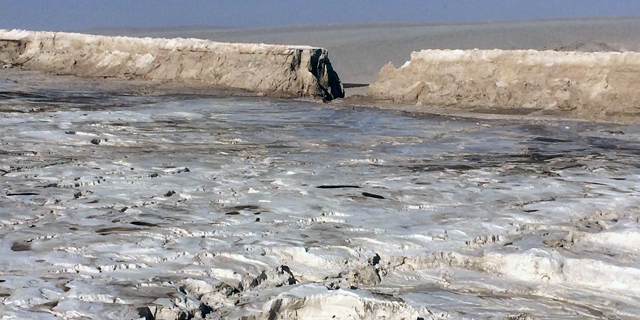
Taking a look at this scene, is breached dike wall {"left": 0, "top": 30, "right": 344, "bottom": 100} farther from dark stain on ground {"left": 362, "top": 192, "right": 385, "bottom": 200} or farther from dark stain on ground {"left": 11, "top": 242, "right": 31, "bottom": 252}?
dark stain on ground {"left": 11, "top": 242, "right": 31, "bottom": 252}

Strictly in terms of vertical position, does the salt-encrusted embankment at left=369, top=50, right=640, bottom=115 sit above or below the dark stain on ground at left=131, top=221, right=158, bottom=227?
above

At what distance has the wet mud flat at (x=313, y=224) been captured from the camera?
3.83 m

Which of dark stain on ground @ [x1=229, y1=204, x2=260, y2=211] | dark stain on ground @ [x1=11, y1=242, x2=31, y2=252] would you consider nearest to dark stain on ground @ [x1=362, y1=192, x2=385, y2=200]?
dark stain on ground @ [x1=229, y1=204, x2=260, y2=211]

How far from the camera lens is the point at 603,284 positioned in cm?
414

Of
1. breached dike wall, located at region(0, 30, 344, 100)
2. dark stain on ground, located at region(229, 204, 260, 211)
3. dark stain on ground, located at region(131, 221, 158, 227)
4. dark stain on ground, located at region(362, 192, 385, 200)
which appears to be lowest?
dark stain on ground, located at region(131, 221, 158, 227)

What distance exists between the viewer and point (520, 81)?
1159cm

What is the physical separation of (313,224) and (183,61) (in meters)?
10.3

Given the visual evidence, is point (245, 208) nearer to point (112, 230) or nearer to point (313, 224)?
point (313, 224)

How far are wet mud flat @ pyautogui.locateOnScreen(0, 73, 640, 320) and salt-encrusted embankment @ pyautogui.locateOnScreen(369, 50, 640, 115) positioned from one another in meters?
2.34

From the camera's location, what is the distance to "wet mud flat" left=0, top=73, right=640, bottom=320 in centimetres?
383

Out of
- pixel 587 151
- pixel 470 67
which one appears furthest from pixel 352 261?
pixel 470 67

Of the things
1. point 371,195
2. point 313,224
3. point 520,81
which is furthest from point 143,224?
point 520,81

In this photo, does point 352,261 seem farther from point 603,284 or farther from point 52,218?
point 52,218

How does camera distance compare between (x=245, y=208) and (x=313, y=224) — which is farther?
(x=245, y=208)
